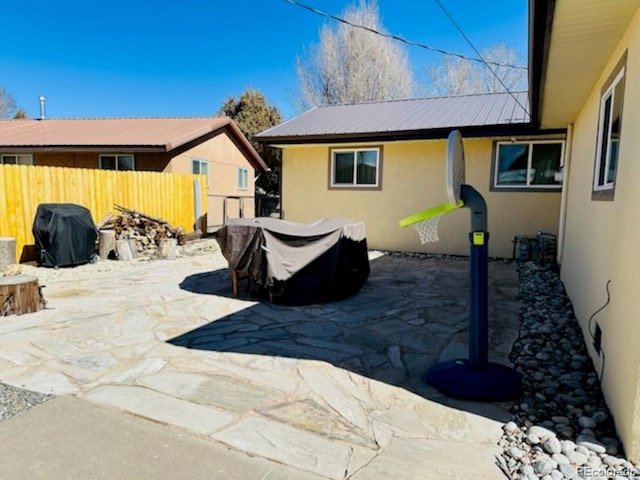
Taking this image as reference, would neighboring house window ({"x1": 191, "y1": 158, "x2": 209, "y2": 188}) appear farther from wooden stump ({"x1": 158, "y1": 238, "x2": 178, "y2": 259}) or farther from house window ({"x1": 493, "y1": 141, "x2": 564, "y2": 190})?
house window ({"x1": 493, "y1": 141, "x2": 564, "y2": 190})

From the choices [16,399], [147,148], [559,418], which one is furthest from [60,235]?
[559,418]

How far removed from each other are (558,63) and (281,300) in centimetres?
414

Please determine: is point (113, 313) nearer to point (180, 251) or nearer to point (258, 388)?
point (258, 388)

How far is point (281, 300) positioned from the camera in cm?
566

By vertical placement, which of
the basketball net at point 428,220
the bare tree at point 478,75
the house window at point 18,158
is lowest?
the basketball net at point 428,220

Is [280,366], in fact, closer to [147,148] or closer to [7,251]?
[7,251]

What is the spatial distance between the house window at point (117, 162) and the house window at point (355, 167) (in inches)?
277

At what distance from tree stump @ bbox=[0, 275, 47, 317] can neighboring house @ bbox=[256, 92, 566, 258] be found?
6757 mm

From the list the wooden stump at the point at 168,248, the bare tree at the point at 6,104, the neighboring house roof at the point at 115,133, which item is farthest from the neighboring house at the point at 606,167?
the bare tree at the point at 6,104

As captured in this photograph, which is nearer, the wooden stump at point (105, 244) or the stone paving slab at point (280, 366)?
the stone paving slab at point (280, 366)

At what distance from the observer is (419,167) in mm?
9867

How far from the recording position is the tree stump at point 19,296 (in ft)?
15.8

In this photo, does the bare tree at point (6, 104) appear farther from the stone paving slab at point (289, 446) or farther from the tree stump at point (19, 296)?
the stone paving slab at point (289, 446)

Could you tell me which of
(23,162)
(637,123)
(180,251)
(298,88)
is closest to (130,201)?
(180,251)
